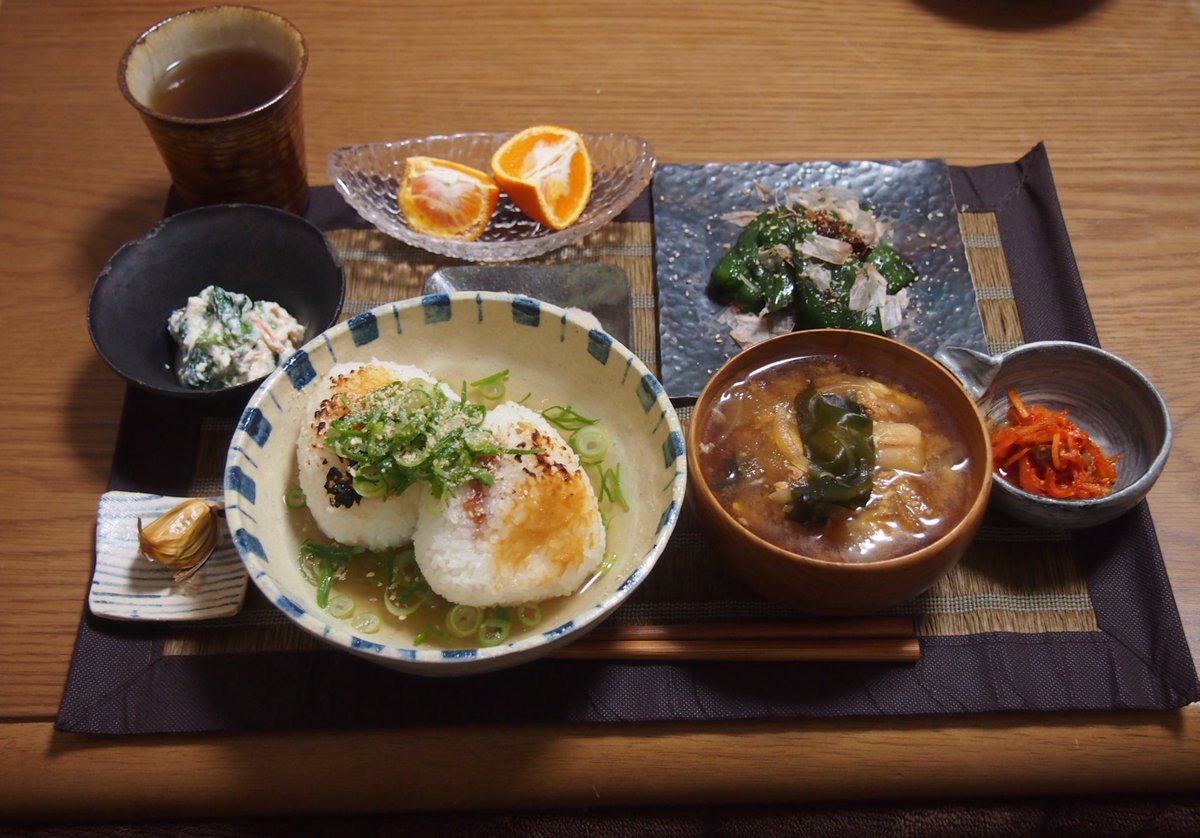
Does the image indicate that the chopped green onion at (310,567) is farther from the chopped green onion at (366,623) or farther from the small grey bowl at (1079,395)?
the small grey bowl at (1079,395)

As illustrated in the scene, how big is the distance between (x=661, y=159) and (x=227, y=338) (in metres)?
1.16

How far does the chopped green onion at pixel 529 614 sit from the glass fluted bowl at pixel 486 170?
0.90 meters

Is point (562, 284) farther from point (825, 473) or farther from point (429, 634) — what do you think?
point (429, 634)

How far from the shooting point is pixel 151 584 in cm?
163

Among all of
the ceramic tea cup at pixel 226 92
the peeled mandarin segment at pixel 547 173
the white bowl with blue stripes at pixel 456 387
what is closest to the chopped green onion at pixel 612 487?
the white bowl with blue stripes at pixel 456 387

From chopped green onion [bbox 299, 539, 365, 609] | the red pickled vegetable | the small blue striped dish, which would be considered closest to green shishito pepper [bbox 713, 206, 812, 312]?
the red pickled vegetable

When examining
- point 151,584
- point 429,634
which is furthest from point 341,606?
point 151,584

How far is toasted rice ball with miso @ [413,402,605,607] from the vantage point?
1.42m

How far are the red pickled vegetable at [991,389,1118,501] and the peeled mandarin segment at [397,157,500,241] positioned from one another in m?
Answer: 1.21

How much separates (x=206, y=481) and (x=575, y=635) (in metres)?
0.88

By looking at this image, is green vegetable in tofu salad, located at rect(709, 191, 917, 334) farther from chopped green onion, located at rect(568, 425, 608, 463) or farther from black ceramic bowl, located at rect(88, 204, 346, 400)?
black ceramic bowl, located at rect(88, 204, 346, 400)

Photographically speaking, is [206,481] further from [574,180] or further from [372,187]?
[574,180]

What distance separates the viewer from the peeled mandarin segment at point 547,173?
2131mm

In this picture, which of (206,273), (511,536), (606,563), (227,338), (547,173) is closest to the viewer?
(511,536)
